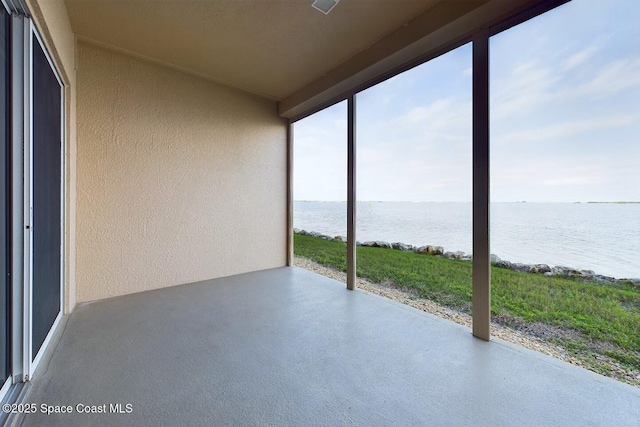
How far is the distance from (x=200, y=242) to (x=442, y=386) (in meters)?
3.24

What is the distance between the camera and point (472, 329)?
2248mm

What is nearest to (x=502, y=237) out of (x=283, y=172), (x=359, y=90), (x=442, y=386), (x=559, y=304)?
(x=559, y=304)

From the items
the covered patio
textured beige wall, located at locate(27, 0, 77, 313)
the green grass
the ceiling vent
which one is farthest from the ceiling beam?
textured beige wall, located at locate(27, 0, 77, 313)

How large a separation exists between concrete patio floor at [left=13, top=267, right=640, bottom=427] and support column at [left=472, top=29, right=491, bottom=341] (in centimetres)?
23

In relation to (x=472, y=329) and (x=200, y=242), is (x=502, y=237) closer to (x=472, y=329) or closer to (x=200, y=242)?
(x=472, y=329)

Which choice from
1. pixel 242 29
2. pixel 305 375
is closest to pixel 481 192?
pixel 305 375

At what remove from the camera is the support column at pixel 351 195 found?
3406mm

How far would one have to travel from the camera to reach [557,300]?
2.18 metres

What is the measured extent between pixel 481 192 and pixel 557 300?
3.63 ft

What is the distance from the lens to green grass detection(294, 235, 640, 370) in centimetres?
180

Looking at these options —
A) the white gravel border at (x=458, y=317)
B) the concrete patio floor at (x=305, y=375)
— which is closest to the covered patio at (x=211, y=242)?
the concrete patio floor at (x=305, y=375)

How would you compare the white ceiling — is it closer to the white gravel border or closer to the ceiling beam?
the ceiling beam

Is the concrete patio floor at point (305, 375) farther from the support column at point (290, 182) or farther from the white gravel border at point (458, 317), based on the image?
the support column at point (290, 182)

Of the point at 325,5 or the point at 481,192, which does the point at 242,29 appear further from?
the point at 481,192
